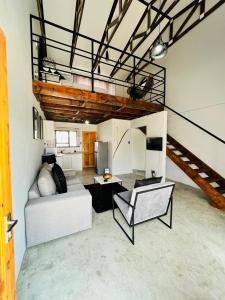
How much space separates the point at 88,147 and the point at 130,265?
6.12 metres

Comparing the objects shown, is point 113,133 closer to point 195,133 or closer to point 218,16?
point 195,133

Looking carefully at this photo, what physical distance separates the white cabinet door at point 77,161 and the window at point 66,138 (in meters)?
0.72

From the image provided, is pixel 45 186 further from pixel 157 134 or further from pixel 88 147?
pixel 88 147

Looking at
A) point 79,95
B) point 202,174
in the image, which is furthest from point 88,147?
point 202,174

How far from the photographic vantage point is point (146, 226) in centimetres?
228

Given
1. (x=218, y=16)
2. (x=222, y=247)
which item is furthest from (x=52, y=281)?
(x=218, y=16)

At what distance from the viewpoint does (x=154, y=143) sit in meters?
4.20

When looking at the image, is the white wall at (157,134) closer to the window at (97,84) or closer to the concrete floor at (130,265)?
the concrete floor at (130,265)

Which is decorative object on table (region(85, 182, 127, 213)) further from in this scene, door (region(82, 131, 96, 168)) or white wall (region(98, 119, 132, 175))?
door (region(82, 131, 96, 168))

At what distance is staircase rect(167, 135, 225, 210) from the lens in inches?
114

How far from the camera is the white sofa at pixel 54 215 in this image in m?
1.79

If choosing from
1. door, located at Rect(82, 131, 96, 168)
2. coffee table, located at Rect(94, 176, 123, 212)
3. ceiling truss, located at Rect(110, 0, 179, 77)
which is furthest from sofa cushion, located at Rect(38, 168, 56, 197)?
door, located at Rect(82, 131, 96, 168)

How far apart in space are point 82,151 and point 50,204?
17.6ft

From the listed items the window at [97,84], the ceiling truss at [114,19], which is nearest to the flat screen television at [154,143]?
the ceiling truss at [114,19]
